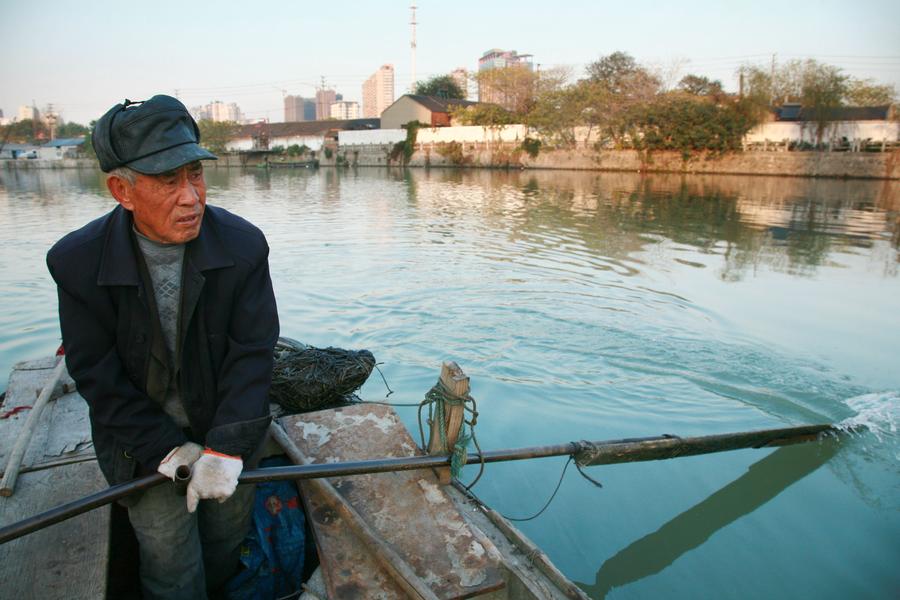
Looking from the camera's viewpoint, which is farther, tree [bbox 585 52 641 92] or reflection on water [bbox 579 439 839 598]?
tree [bbox 585 52 641 92]

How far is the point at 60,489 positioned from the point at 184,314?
4.22 feet

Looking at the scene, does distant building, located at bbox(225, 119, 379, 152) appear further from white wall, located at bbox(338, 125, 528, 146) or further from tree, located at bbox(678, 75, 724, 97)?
tree, located at bbox(678, 75, 724, 97)

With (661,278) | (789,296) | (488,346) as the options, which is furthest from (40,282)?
(789,296)

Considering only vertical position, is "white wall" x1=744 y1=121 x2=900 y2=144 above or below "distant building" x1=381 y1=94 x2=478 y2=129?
below

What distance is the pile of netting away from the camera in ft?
12.6

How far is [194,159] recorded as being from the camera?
6.77 ft

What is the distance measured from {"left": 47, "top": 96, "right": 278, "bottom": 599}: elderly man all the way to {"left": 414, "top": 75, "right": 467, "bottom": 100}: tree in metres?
77.8

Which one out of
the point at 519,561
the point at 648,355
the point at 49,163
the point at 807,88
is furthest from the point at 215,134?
the point at 519,561

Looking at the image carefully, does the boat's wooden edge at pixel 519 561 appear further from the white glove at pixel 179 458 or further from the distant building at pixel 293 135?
the distant building at pixel 293 135

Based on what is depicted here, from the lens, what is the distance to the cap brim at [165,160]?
6.68 feet

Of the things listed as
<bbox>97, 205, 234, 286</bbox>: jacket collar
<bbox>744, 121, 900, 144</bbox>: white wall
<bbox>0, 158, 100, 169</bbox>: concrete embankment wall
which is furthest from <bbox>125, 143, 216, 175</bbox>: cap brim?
<bbox>0, 158, 100, 169</bbox>: concrete embankment wall

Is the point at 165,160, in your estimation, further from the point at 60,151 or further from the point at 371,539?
the point at 60,151

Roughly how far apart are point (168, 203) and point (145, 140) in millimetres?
233

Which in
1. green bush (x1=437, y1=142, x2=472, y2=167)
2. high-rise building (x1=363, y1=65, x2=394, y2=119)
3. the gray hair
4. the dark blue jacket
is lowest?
the dark blue jacket
